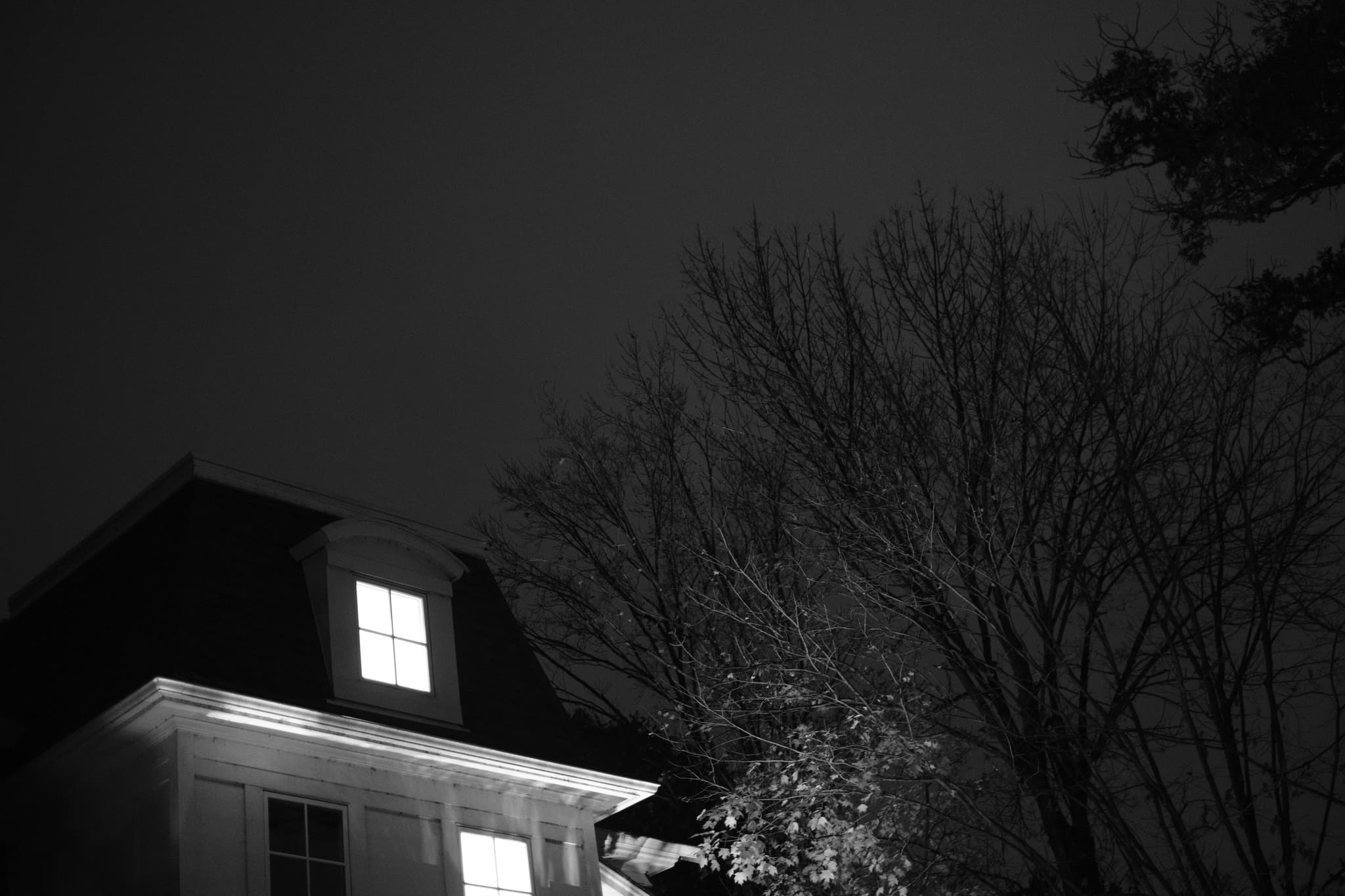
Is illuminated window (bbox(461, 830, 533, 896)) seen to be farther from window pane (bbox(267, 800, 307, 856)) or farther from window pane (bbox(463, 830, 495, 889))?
window pane (bbox(267, 800, 307, 856))

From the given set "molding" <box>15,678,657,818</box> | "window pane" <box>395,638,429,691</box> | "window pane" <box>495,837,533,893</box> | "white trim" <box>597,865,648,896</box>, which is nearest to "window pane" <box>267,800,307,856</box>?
"molding" <box>15,678,657,818</box>

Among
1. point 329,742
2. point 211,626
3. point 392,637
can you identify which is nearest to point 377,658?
point 392,637

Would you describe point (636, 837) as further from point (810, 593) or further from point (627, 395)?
point (627, 395)

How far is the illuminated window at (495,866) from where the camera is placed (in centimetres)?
1144

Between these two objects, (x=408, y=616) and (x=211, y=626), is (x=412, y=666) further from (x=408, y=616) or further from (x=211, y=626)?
(x=211, y=626)

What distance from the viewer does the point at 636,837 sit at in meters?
14.6

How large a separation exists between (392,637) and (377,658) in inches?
12.1

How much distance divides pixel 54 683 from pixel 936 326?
891 centimetres

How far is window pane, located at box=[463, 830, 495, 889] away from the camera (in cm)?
1144

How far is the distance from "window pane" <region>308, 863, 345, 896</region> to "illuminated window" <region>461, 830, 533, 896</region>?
121cm

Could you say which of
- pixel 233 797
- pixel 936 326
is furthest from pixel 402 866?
pixel 936 326

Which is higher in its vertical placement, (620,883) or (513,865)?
(620,883)

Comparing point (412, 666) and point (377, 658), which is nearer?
point (377, 658)

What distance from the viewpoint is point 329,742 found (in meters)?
10.8
